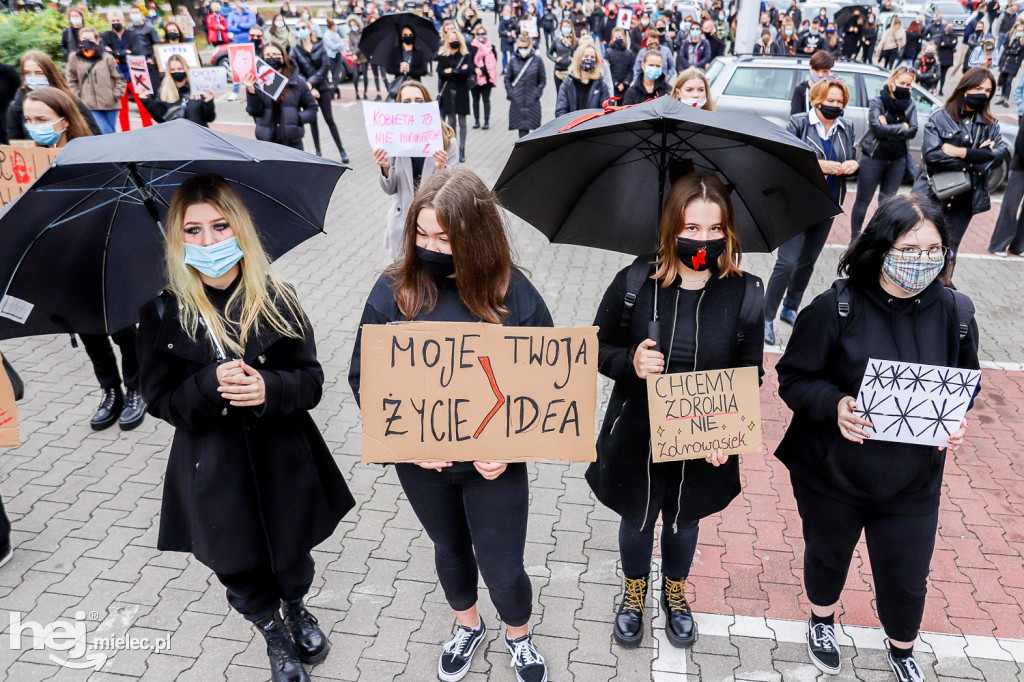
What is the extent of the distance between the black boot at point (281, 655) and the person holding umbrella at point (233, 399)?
8cm

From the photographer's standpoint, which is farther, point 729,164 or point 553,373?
point 729,164

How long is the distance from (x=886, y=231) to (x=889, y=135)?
4825mm

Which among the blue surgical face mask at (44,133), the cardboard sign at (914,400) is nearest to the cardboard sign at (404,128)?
the blue surgical face mask at (44,133)

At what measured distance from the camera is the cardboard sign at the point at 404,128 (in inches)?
214

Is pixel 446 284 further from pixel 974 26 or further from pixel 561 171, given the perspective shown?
pixel 974 26

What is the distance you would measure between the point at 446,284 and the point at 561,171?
768 mm

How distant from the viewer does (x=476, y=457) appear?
2.47 meters

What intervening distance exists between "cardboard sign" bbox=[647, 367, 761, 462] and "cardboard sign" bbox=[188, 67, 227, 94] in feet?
25.8

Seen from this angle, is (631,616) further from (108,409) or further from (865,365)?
(108,409)

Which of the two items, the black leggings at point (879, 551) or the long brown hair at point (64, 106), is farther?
the long brown hair at point (64, 106)

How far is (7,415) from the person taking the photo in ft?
9.46

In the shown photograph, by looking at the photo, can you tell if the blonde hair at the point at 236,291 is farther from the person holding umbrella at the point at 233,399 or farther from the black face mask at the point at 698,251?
the black face mask at the point at 698,251

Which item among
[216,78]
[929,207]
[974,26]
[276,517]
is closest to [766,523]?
[929,207]

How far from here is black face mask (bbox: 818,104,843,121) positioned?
5.55 meters
